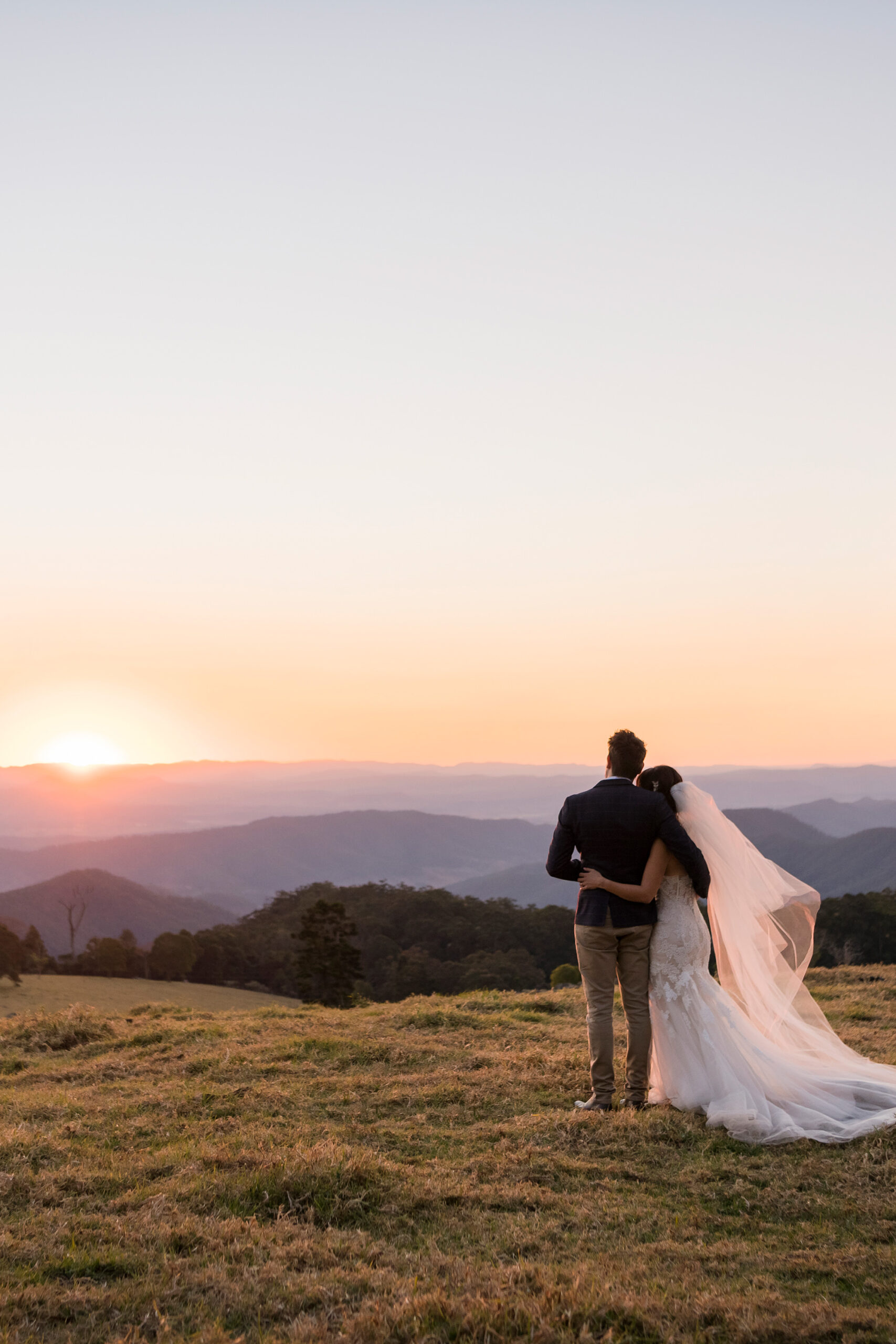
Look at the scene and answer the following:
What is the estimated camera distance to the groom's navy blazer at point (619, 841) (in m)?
7.43

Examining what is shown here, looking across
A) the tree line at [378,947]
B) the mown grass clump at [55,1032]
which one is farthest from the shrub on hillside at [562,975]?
the mown grass clump at [55,1032]

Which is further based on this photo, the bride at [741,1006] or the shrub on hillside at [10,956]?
the shrub on hillside at [10,956]

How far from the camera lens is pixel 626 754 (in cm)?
777

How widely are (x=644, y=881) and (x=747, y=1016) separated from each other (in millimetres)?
1578

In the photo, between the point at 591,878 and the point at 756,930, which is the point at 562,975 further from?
the point at 591,878

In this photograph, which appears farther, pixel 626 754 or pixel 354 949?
pixel 354 949

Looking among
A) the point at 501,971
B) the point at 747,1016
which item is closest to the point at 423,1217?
the point at 747,1016

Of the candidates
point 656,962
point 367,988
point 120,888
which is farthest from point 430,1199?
point 120,888

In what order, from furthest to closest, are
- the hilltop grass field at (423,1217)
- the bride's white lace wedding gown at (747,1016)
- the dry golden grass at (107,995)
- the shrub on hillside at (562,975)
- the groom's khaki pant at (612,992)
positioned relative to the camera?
1. the shrub on hillside at (562,975)
2. the dry golden grass at (107,995)
3. the groom's khaki pant at (612,992)
4. the bride's white lace wedding gown at (747,1016)
5. the hilltop grass field at (423,1217)

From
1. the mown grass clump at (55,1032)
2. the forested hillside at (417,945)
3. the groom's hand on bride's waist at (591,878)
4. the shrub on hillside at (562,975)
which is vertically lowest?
the forested hillside at (417,945)

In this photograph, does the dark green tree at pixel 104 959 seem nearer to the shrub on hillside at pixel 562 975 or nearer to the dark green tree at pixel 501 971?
the dark green tree at pixel 501 971

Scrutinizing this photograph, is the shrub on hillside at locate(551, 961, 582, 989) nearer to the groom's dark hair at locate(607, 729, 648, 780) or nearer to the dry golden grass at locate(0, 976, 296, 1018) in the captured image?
the dry golden grass at locate(0, 976, 296, 1018)

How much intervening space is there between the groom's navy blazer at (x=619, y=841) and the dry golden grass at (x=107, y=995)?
34.6 ft

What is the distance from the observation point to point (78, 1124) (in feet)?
23.5
